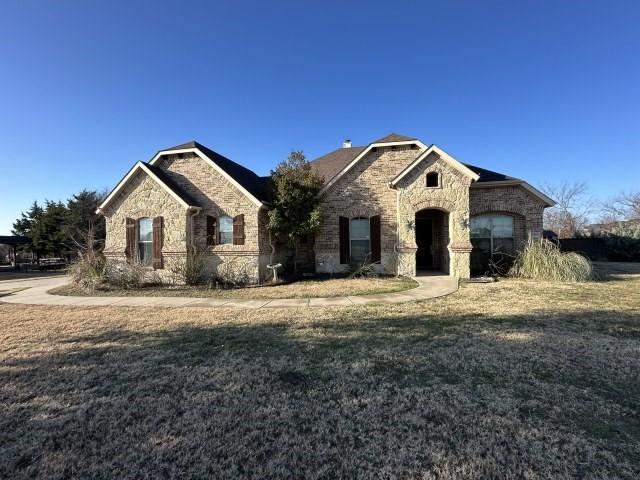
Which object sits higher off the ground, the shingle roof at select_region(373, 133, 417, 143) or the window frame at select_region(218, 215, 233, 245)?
the shingle roof at select_region(373, 133, 417, 143)

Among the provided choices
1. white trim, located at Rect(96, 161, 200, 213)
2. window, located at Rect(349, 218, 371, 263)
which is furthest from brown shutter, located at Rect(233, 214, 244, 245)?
window, located at Rect(349, 218, 371, 263)

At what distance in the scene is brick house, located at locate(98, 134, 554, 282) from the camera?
13.7 meters

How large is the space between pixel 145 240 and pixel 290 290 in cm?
762

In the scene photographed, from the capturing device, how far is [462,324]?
20.7ft

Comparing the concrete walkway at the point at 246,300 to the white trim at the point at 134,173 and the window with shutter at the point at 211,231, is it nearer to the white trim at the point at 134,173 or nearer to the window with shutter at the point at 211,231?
the window with shutter at the point at 211,231

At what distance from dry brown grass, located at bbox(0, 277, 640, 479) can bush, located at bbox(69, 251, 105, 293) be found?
6608mm

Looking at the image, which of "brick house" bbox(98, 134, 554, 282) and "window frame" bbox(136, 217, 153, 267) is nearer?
"brick house" bbox(98, 134, 554, 282)

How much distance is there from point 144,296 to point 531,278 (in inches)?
582

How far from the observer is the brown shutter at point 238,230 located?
13680 mm

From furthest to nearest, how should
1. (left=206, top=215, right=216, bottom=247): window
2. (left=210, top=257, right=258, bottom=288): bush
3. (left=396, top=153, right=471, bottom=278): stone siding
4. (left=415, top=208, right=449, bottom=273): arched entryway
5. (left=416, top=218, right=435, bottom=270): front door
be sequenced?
1. (left=416, top=218, right=435, bottom=270): front door
2. (left=415, top=208, right=449, bottom=273): arched entryway
3. (left=206, top=215, right=216, bottom=247): window
4. (left=396, top=153, right=471, bottom=278): stone siding
5. (left=210, top=257, right=258, bottom=288): bush

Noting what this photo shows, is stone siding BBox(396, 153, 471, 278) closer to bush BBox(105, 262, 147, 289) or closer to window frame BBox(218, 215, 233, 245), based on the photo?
window frame BBox(218, 215, 233, 245)

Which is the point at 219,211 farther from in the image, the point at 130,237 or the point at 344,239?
the point at 344,239

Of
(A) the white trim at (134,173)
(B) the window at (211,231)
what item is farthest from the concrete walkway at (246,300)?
(A) the white trim at (134,173)

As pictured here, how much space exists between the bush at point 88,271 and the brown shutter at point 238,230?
5.62 m
